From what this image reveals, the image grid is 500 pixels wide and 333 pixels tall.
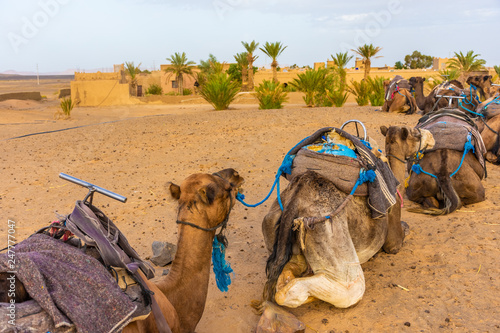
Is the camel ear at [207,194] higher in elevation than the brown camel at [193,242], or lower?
higher

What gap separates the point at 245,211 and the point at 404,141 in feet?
9.00

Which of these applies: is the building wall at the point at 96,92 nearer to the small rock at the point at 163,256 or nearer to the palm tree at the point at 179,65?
the palm tree at the point at 179,65

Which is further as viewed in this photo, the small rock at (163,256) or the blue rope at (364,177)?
the small rock at (163,256)

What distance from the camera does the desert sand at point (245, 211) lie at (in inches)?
157

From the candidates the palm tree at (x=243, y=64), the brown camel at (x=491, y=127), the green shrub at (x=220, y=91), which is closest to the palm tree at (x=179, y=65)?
the palm tree at (x=243, y=64)

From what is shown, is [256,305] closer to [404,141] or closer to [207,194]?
[207,194]

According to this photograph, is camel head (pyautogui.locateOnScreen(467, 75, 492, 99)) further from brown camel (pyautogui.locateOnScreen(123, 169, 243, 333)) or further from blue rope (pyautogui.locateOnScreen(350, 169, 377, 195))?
brown camel (pyautogui.locateOnScreen(123, 169, 243, 333))

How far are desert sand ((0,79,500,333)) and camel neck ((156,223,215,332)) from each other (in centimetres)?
89

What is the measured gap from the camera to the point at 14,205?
752 cm

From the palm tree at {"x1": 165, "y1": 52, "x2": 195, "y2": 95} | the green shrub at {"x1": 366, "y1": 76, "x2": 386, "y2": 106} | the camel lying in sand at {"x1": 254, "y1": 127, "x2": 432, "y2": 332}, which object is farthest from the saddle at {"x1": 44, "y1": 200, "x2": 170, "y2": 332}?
the palm tree at {"x1": 165, "y1": 52, "x2": 195, "y2": 95}

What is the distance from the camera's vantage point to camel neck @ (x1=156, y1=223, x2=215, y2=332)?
9.82 feet

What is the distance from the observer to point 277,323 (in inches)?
140

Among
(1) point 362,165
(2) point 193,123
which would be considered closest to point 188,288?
(1) point 362,165

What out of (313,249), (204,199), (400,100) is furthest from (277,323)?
(400,100)
